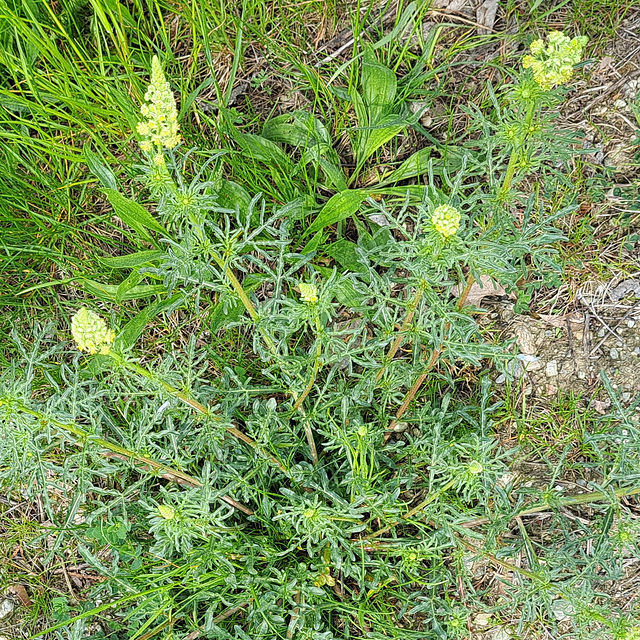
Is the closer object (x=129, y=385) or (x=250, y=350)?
(x=129, y=385)

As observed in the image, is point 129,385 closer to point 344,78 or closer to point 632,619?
point 344,78

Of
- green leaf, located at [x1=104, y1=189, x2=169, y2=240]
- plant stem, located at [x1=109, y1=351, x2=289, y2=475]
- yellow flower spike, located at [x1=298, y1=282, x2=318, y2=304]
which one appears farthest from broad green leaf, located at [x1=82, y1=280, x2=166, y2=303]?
yellow flower spike, located at [x1=298, y1=282, x2=318, y2=304]

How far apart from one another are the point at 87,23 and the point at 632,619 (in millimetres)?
4101

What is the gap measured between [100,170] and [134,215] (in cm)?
34

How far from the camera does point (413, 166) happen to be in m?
3.16

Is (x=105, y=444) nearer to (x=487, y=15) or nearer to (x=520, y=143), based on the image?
(x=520, y=143)

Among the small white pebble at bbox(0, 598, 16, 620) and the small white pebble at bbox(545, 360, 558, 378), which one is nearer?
the small white pebble at bbox(545, 360, 558, 378)

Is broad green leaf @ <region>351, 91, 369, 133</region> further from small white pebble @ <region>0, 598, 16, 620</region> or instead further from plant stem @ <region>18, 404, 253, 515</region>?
small white pebble @ <region>0, 598, 16, 620</region>

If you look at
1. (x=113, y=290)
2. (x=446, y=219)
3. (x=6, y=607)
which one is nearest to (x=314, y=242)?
(x=113, y=290)

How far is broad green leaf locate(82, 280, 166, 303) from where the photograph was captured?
313 centimetres

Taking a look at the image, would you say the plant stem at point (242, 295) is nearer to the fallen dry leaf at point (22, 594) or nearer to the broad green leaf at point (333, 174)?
the broad green leaf at point (333, 174)

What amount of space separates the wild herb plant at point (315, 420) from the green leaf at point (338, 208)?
12mm

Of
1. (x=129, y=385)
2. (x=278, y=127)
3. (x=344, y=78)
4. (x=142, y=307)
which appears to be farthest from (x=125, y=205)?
(x=344, y=78)

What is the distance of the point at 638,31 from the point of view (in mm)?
3113
